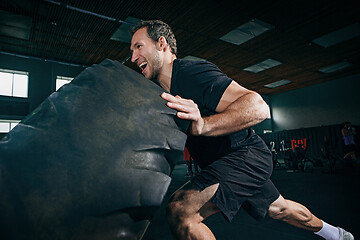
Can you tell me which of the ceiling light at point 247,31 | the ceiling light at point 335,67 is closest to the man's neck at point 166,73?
the ceiling light at point 247,31

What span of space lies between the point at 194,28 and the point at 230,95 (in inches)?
206

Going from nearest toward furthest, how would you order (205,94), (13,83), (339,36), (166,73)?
(205,94) < (166,73) < (339,36) < (13,83)

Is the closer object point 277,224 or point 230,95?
point 230,95

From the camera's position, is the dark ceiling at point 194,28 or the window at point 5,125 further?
the window at point 5,125

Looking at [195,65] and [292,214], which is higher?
[195,65]

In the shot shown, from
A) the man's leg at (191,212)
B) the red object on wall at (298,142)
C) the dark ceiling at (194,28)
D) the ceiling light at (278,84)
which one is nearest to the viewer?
the man's leg at (191,212)

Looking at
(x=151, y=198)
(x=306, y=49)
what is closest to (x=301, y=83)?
(x=306, y=49)

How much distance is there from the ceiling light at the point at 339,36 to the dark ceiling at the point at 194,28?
191 mm

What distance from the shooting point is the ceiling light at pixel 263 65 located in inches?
312

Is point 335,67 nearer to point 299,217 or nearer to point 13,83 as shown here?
point 299,217

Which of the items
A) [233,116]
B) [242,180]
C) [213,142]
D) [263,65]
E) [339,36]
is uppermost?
[339,36]

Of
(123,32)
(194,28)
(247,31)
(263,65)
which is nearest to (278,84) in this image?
(263,65)

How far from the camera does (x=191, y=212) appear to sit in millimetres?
942

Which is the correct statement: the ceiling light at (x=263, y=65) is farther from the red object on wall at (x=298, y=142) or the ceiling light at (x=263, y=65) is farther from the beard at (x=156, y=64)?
the beard at (x=156, y=64)
